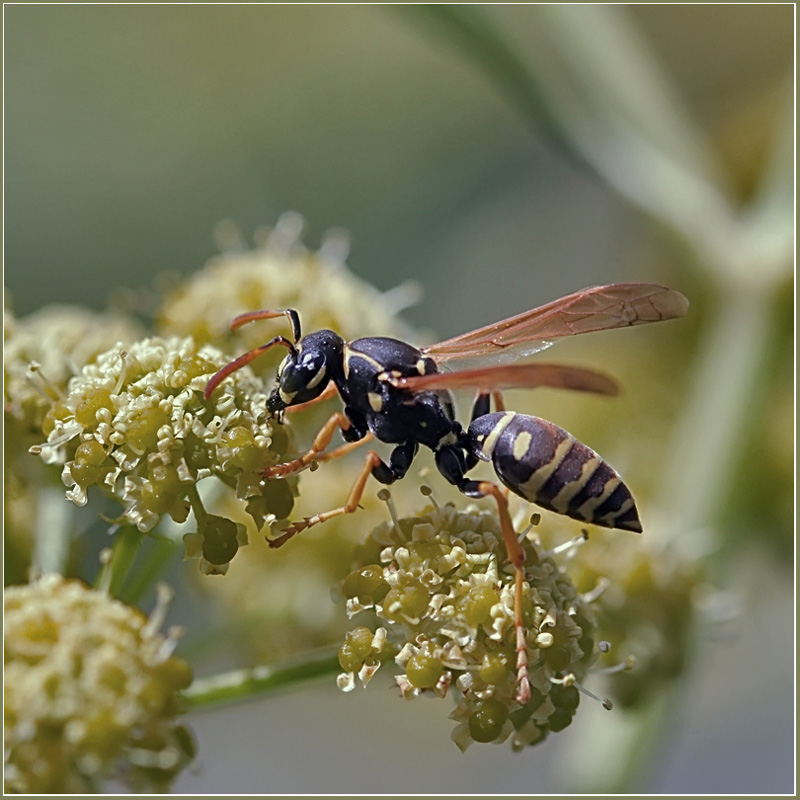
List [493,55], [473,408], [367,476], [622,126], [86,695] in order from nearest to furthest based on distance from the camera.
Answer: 1. [86,695]
2. [367,476]
3. [473,408]
4. [493,55]
5. [622,126]

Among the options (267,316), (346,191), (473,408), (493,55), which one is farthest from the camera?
(346,191)

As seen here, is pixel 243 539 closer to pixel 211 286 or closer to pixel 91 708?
pixel 91 708

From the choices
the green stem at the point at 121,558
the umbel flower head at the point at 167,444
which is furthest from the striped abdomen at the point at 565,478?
the green stem at the point at 121,558

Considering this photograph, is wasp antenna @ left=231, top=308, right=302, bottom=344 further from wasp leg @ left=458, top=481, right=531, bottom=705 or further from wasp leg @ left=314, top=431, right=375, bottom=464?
wasp leg @ left=458, top=481, right=531, bottom=705

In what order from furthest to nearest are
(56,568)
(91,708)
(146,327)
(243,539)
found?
(146,327) → (56,568) → (243,539) → (91,708)

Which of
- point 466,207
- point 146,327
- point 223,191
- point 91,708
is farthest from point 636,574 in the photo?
point 466,207

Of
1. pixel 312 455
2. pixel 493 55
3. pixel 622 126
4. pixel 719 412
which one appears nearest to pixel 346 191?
pixel 622 126

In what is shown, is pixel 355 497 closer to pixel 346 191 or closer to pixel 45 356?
pixel 45 356
